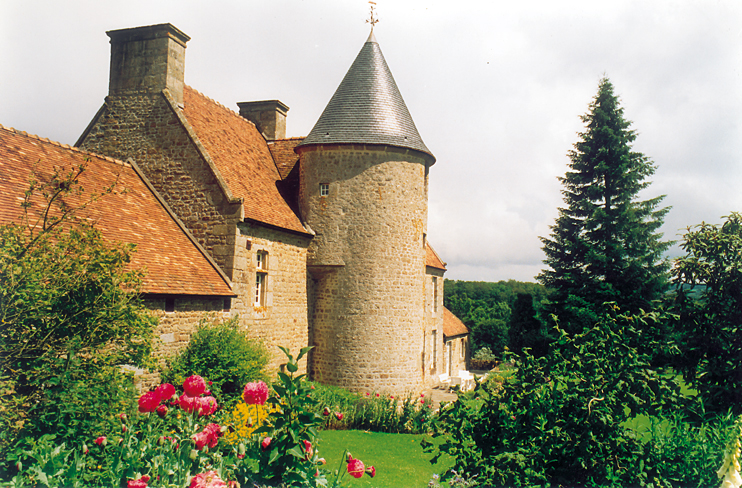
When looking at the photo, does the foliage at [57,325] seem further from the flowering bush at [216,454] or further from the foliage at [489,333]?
the foliage at [489,333]

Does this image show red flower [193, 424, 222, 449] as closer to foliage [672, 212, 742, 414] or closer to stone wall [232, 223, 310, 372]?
foliage [672, 212, 742, 414]

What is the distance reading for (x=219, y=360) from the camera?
37.9 feet

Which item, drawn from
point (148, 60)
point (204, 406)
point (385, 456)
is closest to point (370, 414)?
point (385, 456)

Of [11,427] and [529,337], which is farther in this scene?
[529,337]

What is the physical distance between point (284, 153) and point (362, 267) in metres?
6.04

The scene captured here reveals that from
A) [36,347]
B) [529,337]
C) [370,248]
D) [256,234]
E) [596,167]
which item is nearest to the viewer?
[36,347]

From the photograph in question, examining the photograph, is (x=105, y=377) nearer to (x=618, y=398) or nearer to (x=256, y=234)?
(x=618, y=398)

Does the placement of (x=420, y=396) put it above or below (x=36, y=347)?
below

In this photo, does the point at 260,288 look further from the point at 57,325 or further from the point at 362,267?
the point at 57,325

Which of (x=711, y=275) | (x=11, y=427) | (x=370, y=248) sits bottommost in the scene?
(x=11, y=427)

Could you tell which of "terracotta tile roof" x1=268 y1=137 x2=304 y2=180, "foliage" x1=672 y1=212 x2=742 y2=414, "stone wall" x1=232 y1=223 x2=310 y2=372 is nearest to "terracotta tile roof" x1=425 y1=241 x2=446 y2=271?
"terracotta tile roof" x1=268 y1=137 x2=304 y2=180

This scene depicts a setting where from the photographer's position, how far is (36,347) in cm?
610

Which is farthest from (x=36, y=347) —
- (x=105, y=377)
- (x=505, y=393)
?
(x=505, y=393)

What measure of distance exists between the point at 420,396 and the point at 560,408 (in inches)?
476
